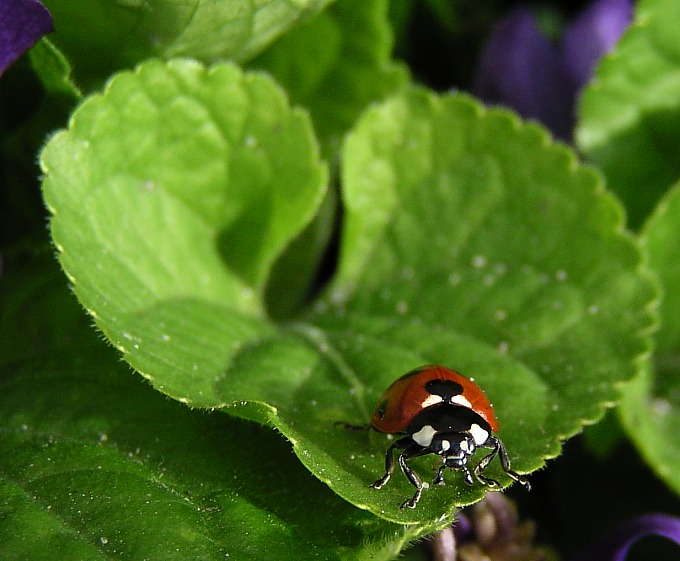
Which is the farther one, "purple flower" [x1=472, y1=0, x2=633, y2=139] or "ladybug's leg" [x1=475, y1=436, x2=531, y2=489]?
"purple flower" [x1=472, y1=0, x2=633, y2=139]

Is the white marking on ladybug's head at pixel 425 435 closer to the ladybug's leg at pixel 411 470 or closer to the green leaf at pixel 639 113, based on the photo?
the ladybug's leg at pixel 411 470

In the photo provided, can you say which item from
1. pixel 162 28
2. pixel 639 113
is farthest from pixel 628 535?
pixel 162 28

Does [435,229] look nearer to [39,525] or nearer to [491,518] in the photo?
[491,518]

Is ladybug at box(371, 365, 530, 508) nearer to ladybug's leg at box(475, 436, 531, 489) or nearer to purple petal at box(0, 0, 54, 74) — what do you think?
ladybug's leg at box(475, 436, 531, 489)

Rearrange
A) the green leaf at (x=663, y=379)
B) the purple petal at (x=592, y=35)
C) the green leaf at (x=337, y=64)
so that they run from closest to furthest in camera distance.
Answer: the green leaf at (x=663, y=379)
the green leaf at (x=337, y=64)
the purple petal at (x=592, y=35)

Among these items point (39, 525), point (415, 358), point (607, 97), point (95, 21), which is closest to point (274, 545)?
point (39, 525)

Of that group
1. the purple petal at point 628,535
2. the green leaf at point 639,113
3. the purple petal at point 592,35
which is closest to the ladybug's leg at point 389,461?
the purple petal at point 628,535

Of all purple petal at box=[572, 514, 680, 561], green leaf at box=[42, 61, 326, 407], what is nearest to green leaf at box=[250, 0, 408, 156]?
green leaf at box=[42, 61, 326, 407]
